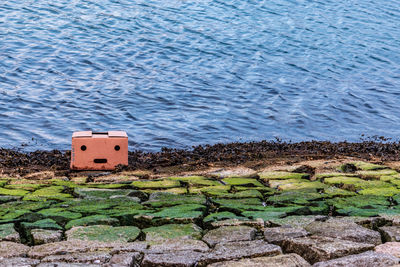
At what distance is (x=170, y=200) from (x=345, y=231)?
6.60 ft

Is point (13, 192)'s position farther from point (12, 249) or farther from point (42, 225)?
point (12, 249)

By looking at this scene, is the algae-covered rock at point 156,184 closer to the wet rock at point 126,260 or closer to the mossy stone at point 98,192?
the mossy stone at point 98,192

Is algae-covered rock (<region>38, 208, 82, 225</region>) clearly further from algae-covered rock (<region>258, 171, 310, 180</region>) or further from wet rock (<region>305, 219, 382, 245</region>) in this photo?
algae-covered rock (<region>258, 171, 310, 180</region>)

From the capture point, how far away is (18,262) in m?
3.55

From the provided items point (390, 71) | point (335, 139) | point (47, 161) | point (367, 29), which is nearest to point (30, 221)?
point (47, 161)

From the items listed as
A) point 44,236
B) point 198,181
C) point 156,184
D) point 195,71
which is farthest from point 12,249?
point 195,71

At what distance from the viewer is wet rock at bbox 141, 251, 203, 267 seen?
3.47 m

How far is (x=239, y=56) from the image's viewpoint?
1953 centimetres

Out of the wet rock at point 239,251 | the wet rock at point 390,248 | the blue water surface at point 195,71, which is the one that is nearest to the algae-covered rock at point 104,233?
the wet rock at point 239,251

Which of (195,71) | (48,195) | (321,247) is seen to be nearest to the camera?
(321,247)

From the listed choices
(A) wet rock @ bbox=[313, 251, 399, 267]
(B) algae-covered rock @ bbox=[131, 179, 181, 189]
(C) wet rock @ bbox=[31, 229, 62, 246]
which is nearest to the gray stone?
(A) wet rock @ bbox=[313, 251, 399, 267]

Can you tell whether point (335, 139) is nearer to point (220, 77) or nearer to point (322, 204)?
point (220, 77)

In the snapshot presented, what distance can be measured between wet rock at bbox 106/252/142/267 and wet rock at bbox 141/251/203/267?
53 millimetres

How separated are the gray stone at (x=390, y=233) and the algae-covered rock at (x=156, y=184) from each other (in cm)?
291
